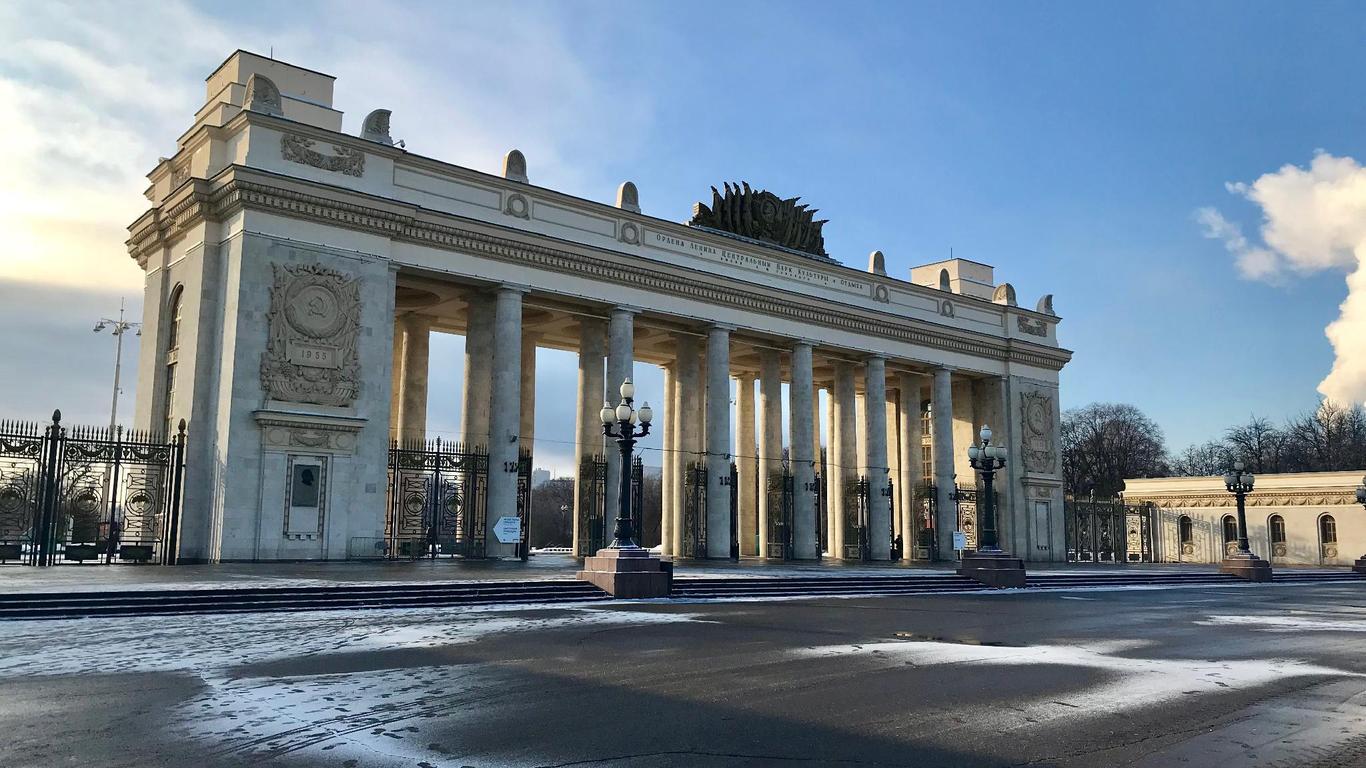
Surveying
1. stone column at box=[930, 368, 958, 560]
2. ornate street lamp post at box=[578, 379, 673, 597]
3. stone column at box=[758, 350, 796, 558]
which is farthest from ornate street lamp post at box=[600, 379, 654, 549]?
stone column at box=[930, 368, 958, 560]

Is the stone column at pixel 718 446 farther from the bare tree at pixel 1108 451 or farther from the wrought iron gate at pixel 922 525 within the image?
the bare tree at pixel 1108 451

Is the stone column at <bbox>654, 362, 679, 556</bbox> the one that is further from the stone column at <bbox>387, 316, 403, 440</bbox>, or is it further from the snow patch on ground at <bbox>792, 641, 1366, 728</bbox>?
the snow patch on ground at <bbox>792, 641, 1366, 728</bbox>

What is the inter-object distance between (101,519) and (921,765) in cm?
2318

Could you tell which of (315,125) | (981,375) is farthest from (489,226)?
(981,375)

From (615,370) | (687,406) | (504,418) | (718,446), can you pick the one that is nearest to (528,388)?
(615,370)

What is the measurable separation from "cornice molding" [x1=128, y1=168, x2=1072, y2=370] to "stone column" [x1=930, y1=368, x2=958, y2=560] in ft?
7.78

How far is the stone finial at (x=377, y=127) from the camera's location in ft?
90.0

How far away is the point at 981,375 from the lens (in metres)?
43.9

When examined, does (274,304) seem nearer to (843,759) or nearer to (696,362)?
(696,362)

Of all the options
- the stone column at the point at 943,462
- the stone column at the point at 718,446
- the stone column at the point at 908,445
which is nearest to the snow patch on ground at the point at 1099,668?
the stone column at the point at 718,446

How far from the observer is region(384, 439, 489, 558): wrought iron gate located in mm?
27281

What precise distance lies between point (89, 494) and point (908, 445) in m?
31.3

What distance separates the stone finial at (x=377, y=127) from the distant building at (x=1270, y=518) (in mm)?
44964

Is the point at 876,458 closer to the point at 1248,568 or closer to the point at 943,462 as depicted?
the point at 943,462
